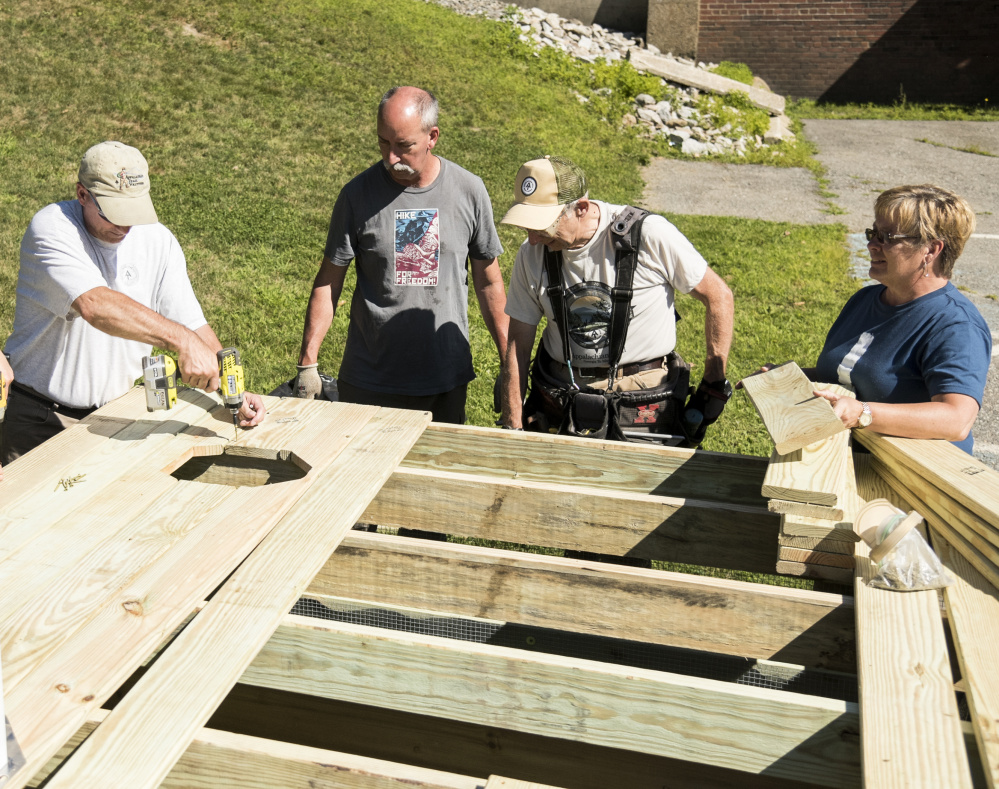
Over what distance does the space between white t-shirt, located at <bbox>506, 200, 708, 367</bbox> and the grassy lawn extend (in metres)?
2.53

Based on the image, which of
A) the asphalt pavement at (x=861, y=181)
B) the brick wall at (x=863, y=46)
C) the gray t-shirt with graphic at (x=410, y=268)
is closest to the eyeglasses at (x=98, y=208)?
the gray t-shirt with graphic at (x=410, y=268)

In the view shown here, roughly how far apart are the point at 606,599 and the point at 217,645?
4.51 ft

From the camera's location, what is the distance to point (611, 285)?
4.02m

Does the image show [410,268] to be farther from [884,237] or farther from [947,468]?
[947,468]

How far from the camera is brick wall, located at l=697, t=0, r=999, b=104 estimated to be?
1911 centimetres

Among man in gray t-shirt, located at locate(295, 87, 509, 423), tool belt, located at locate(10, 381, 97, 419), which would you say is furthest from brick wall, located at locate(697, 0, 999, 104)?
tool belt, located at locate(10, 381, 97, 419)

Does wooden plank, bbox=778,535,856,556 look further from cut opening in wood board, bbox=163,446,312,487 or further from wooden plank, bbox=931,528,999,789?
cut opening in wood board, bbox=163,446,312,487

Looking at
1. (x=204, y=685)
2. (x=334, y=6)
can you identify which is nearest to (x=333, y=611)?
(x=204, y=685)

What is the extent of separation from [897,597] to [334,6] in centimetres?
1677

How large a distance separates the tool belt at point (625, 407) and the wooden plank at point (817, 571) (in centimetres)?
128

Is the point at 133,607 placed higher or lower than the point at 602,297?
lower

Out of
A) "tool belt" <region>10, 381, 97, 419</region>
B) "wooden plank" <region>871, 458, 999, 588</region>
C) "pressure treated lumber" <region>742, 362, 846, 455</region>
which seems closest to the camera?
"wooden plank" <region>871, 458, 999, 588</region>

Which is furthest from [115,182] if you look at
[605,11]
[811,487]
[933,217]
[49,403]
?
[605,11]

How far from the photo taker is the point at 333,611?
353cm
